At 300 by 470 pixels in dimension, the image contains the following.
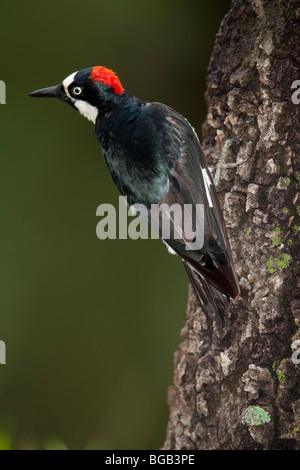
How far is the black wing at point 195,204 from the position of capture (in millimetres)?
1524

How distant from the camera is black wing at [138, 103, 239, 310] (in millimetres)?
1524

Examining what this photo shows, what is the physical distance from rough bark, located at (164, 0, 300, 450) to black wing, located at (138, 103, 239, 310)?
0.08m

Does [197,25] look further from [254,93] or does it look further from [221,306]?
[221,306]

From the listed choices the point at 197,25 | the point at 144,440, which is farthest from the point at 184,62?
the point at 144,440

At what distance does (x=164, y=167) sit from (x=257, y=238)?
1.08ft

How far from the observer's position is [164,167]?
164 cm

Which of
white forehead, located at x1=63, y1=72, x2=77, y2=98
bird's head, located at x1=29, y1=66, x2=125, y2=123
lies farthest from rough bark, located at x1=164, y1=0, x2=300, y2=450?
white forehead, located at x1=63, y1=72, x2=77, y2=98
